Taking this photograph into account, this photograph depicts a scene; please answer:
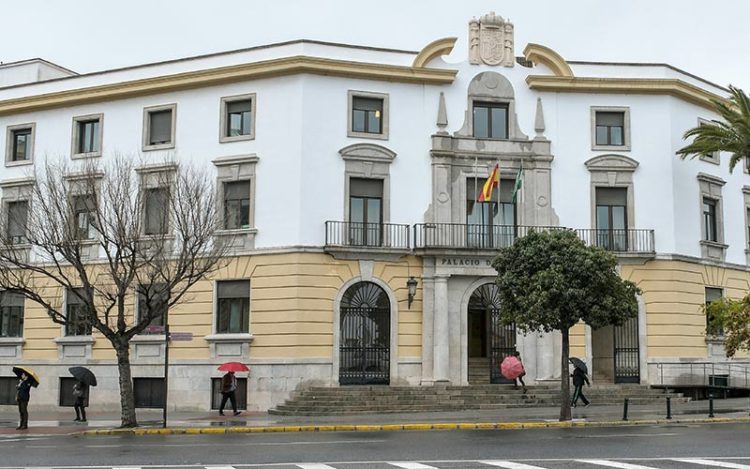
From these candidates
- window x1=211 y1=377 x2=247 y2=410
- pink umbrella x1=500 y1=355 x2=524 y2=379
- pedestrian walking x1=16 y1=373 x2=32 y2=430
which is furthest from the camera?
window x1=211 y1=377 x2=247 y2=410

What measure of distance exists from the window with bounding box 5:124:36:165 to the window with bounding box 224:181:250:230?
28.6ft

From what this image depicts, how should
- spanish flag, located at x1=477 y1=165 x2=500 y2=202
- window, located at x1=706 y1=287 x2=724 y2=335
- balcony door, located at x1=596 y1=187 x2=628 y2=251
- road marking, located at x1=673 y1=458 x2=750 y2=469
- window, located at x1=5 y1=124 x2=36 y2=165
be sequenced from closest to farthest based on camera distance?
1. road marking, located at x1=673 y1=458 x2=750 y2=469
2. spanish flag, located at x1=477 y1=165 x2=500 y2=202
3. balcony door, located at x1=596 y1=187 x2=628 y2=251
4. window, located at x1=706 y1=287 x2=724 y2=335
5. window, located at x1=5 y1=124 x2=36 y2=165

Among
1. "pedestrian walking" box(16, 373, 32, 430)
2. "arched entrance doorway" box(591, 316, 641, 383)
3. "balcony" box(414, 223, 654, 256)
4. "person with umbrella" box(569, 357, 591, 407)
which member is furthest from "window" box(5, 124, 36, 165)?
"arched entrance doorway" box(591, 316, 641, 383)

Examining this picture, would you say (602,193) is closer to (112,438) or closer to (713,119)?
(713,119)

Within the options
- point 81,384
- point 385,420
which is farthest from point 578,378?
point 81,384

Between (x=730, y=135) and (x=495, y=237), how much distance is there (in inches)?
346

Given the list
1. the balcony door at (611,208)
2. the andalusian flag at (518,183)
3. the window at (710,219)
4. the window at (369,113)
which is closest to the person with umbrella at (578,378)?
the andalusian flag at (518,183)

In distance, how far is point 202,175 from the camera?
30.9 m

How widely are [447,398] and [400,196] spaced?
6.99m

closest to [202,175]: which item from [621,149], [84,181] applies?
[84,181]

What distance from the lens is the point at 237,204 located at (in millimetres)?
31688

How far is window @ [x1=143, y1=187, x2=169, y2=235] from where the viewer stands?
26.5 m

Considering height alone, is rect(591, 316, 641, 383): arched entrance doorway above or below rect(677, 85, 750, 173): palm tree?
below

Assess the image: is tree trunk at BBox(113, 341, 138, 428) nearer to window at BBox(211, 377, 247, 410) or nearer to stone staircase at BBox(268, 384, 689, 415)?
stone staircase at BBox(268, 384, 689, 415)
